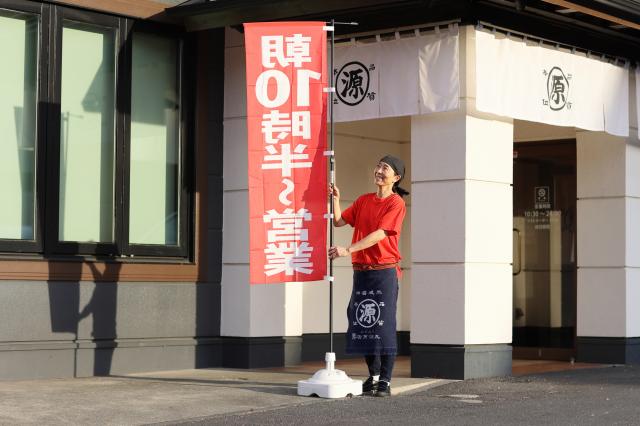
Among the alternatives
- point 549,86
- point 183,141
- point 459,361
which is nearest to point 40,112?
point 183,141

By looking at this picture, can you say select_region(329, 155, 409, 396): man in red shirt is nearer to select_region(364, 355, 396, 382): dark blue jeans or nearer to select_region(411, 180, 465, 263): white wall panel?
select_region(364, 355, 396, 382): dark blue jeans

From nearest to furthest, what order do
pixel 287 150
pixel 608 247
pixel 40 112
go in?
pixel 287 150
pixel 40 112
pixel 608 247

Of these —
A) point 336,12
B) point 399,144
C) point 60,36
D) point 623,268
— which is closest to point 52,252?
point 60,36

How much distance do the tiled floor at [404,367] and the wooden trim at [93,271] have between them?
1.51 meters

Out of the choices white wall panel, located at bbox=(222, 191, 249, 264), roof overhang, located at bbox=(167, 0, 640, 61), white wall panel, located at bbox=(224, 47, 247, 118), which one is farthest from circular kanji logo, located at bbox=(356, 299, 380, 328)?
white wall panel, located at bbox=(224, 47, 247, 118)

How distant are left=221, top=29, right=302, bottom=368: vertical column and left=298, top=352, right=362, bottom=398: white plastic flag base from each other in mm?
2850

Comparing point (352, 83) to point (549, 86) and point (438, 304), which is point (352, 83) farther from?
point (438, 304)

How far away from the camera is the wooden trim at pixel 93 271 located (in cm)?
1190

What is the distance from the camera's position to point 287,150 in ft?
35.9

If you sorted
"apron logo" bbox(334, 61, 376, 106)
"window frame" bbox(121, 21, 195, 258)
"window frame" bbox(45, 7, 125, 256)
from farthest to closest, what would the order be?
1. "window frame" bbox(121, 21, 195, 258)
2. "apron logo" bbox(334, 61, 376, 106)
3. "window frame" bbox(45, 7, 125, 256)

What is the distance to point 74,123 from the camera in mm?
12555

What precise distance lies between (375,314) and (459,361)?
5.90 feet

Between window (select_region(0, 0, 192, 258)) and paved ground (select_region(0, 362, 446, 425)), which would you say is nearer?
paved ground (select_region(0, 362, 446, 425))

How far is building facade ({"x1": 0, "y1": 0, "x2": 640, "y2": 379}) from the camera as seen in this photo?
1213cm
